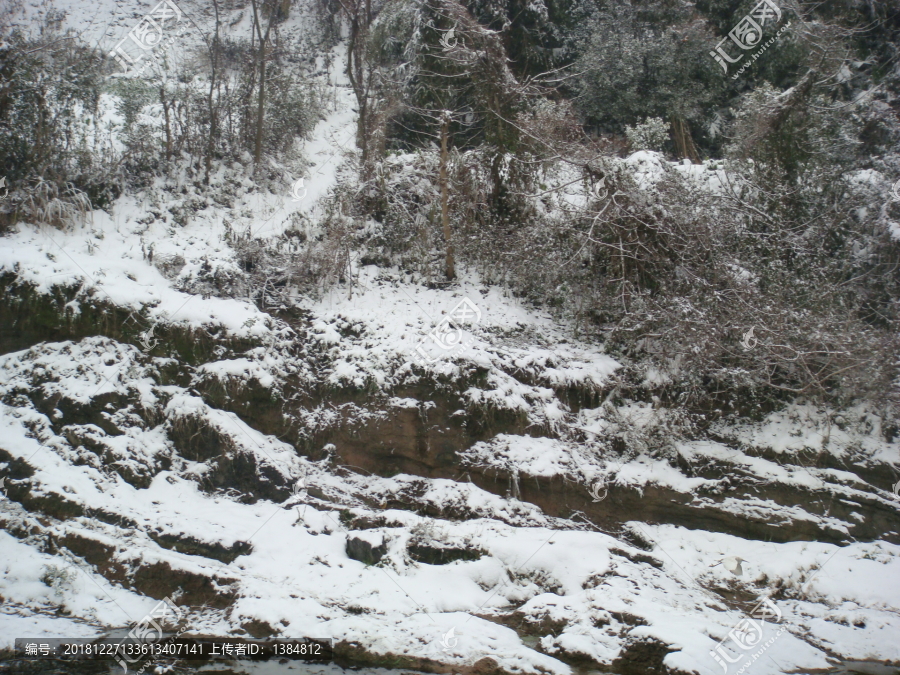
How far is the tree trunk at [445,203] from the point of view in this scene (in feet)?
26.8

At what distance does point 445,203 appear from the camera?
834 centimetres

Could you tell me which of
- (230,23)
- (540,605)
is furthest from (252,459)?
(230,23)

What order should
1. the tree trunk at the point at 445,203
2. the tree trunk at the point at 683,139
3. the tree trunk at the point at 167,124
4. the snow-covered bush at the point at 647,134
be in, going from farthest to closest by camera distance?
the tree trunk at the point at 683,139 → the snow-covered bush at the point at 647,134 → the tree trunk at the point at 167,124 → the tree trunk at the point at 445,203

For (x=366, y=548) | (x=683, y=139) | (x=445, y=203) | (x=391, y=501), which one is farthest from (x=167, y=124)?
(x=683, y=139)

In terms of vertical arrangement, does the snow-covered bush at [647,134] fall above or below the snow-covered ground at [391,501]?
above

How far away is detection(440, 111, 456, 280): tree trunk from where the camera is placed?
816 centimetres

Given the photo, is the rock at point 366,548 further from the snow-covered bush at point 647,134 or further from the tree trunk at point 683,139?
the tree trunk at point 683,139

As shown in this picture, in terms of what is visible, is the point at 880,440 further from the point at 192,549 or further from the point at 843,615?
the point at 192,549

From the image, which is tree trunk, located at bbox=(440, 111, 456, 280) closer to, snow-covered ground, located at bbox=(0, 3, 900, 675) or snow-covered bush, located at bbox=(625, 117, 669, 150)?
snow-covered ground, located at bbox=(0, 3, 900, 675)

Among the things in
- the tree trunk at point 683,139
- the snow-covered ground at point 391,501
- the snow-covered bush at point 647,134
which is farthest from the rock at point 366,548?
the tree trunk at point 683,139

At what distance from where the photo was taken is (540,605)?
17.1 feet

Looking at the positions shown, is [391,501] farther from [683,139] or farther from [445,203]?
[683,139]

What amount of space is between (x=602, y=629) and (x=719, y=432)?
11.3ft

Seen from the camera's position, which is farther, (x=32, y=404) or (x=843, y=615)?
(x=32, y=404)
